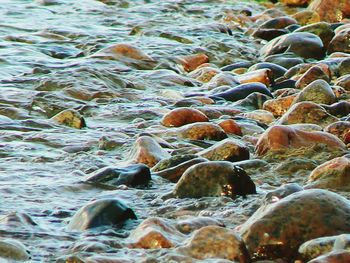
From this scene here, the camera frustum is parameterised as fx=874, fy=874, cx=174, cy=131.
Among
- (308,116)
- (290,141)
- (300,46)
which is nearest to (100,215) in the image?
(290,141)

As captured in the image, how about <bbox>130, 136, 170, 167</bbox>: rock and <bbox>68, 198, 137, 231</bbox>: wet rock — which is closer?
<bbox>68, 198, 137, 231</bbox>: wet rock

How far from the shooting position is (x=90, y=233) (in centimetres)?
361

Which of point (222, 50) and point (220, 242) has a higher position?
point (220, 242)

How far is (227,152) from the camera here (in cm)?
475

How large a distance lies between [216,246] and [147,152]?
5.34ft

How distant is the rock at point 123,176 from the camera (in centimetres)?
440

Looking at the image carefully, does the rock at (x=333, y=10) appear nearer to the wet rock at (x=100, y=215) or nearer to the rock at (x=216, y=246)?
the wet rock at (x=100, y=215)

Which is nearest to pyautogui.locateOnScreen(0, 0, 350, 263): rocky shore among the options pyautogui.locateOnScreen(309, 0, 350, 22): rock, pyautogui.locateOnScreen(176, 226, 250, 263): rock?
pyautogui.locateOnScreen(176, 226, 250, 263): rock

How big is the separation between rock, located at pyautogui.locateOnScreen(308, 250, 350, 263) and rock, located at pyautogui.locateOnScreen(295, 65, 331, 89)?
3.94 m

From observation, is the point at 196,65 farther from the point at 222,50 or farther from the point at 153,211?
the point at 153,211

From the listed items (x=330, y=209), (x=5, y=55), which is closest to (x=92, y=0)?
(x=5, y=55)

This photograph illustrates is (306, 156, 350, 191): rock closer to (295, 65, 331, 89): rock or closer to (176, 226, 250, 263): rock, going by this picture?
(176, 226, 250, 263): rock

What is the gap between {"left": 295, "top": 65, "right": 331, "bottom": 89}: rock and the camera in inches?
271

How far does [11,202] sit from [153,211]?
680mm
